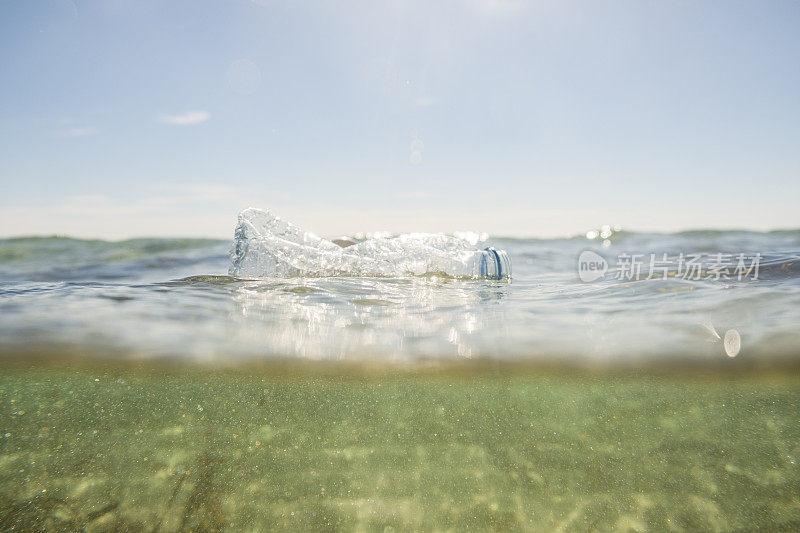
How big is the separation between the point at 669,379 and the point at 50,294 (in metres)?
5.64

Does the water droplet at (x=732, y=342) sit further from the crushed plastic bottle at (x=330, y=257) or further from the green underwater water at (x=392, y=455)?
the crushed plastic bottle at (x=330, y=257)

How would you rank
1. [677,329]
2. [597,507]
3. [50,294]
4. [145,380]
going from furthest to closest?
[50,294] < [677,329] < [145,380] < [597,507]

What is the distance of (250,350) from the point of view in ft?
10.1

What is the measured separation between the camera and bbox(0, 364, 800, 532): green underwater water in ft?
5.76

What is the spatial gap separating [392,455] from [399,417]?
22 cm

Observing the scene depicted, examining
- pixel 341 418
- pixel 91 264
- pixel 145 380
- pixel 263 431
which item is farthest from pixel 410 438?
pixel 91 264

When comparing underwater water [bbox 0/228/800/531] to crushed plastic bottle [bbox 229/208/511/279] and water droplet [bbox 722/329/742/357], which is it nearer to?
Answer: water droplet [bbox 722/329/742/357]

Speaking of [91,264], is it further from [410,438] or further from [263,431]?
[410,438]

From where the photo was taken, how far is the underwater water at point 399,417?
1784mm

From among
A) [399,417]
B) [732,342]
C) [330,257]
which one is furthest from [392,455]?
[330,257]

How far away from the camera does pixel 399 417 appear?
2.19 metres

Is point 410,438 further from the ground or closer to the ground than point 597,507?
further from the ground

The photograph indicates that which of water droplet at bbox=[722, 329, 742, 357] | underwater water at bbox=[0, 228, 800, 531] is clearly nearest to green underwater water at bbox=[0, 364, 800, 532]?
→ underwater water at bbox=[0, 228, 800, 531]

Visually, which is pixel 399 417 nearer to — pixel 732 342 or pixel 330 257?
pixel 732 342
